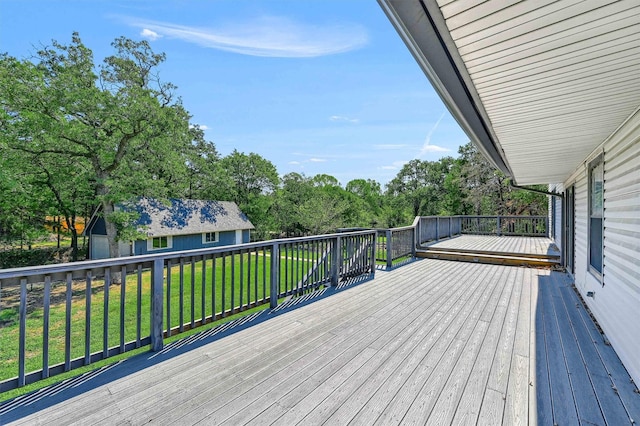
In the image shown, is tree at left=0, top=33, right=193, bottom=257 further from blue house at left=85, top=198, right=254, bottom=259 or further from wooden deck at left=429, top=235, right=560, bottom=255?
wooden deck at left=429, top=235, right=560, bottom=255

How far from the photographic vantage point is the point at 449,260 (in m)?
7.98

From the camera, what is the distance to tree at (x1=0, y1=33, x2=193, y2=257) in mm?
10641

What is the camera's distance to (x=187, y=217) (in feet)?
63.7

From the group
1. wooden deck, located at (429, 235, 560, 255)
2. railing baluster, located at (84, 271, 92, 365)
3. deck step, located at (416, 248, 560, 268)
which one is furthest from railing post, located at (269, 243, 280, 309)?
wooden deck, located at (429, 235, 560, 255)

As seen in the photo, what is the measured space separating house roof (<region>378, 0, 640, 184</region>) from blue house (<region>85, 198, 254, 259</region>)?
15.6 metres

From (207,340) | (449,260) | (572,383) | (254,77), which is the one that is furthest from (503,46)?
(254,77)

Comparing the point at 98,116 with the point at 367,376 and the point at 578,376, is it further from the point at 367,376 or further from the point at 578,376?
the point at 578,376

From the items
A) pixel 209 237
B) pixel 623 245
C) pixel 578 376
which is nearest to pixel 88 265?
pixel 578 376

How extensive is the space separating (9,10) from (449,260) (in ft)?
45.7

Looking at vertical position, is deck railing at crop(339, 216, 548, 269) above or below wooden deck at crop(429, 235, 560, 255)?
above

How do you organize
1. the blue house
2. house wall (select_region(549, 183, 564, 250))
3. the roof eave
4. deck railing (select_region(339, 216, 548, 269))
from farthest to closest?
the blue house, house wall (select_region(549, 183, 564, 250)), deck railing (select_region(339, 216, 548, 269)), the roof eave

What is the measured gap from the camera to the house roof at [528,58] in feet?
3.92

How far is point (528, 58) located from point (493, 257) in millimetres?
7090

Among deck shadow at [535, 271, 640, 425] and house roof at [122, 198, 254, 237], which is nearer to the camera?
deck shadow at [535, 271, 640, 425]
